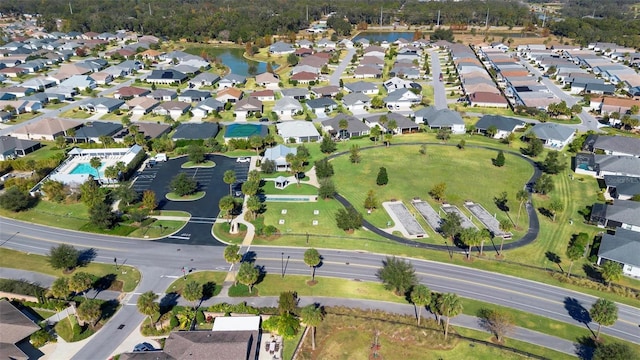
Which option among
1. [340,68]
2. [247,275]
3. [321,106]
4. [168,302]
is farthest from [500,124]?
[168,302]

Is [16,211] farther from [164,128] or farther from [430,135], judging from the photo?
[430,135]

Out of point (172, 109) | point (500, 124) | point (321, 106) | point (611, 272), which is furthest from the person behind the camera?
point (321, 106)

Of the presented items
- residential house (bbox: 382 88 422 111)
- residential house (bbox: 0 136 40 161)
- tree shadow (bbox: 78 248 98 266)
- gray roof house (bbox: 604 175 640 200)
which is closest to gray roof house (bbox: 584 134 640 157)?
gray roof house (bbox: 604 175 640 200)

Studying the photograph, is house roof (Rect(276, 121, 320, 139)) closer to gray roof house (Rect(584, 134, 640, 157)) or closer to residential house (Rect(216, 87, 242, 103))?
residential house (Rect(216, 87, 242, 103))

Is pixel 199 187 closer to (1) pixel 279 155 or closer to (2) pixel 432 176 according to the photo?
(1) pixel 279 155

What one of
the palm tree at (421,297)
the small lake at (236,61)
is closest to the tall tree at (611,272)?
the palm tree at (421,297)

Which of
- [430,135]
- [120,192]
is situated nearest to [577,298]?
[430,135]

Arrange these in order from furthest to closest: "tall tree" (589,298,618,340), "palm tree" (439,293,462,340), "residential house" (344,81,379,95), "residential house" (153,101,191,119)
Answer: "residential house" (344,81,379,95), "residential house" (153,101,191,119), "tall tree" (589,298,618,340), "palm tree" (439,293,462,340)
